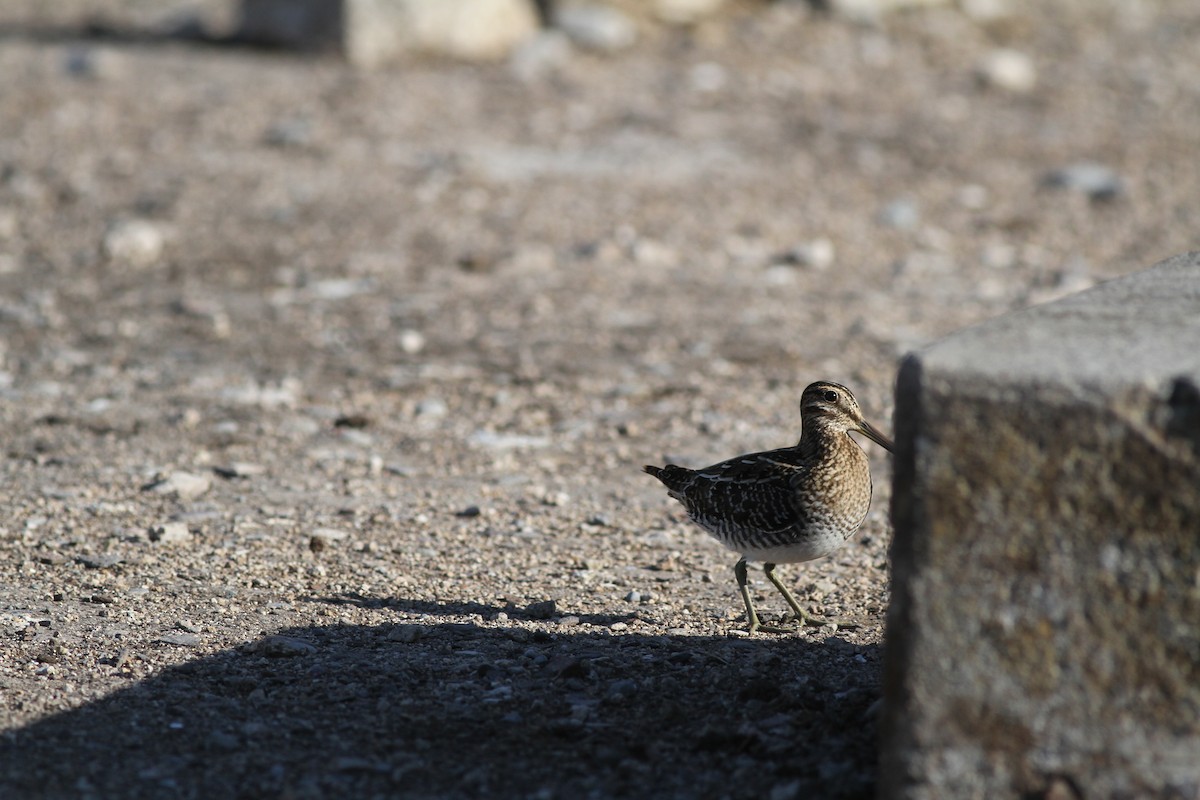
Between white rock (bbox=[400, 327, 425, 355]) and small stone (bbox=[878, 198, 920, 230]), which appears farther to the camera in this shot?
small stone (bbox=[878, 198, 920, 230])

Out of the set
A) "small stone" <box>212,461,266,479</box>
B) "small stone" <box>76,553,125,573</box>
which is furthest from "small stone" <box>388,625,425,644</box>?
"small stone" <box>212,461,266,479</box>

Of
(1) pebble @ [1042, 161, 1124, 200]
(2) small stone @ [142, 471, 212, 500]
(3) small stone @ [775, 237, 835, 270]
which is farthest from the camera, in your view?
(1) pebble @ [1042, 161, 1124, 200]

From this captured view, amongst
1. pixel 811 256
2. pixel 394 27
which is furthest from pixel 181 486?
pixel 394 27

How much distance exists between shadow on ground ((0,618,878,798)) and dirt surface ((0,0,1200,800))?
0.04ft

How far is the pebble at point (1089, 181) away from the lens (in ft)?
36.7

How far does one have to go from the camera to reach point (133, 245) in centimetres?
975

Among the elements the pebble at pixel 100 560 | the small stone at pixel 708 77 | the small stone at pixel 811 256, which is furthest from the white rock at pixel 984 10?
the pebble at pixel 100 560

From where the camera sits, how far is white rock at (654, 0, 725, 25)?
14266mm

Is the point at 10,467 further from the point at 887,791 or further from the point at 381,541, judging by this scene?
the point at 887,791

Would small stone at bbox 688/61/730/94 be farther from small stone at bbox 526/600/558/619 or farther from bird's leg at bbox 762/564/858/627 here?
small stone at bbox 526/600/558/619

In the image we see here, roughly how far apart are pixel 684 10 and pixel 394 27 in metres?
2.80

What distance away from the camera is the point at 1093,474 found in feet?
10.6

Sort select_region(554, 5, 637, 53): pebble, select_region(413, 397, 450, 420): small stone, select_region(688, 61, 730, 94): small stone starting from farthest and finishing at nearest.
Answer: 1. select_region(554, 5, 637, 53): pebble
2. select_region(688, 61, 730, 94): small stone
3. select_region(413, 397, 450, 420): small stone

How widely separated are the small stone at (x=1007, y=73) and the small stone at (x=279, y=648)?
10185mm
